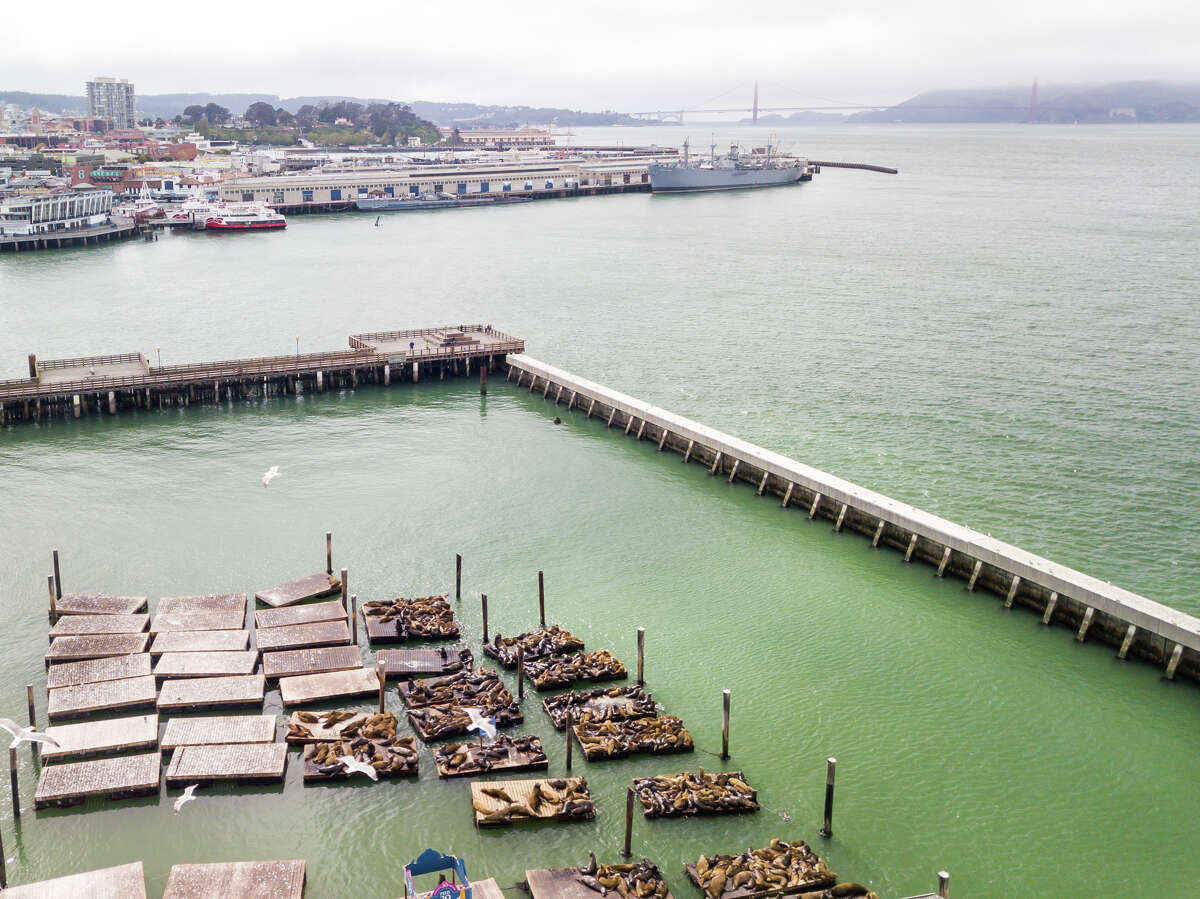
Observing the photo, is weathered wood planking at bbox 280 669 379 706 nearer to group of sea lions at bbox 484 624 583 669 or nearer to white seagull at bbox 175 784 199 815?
group of sea lions at bbox 484 624 583 669

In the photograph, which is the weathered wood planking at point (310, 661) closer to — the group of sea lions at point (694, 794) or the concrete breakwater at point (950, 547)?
the group of sea lions at point (694, 794)

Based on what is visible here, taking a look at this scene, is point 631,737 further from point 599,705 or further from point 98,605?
point 98,605

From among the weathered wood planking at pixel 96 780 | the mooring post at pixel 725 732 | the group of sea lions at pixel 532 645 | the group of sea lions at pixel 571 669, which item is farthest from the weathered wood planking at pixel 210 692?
the mooring post at pixel 725 732

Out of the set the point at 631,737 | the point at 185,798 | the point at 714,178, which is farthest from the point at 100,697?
the point at 714,178

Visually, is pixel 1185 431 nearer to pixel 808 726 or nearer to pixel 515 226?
pixel 808 726

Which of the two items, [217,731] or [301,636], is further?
[301,636]

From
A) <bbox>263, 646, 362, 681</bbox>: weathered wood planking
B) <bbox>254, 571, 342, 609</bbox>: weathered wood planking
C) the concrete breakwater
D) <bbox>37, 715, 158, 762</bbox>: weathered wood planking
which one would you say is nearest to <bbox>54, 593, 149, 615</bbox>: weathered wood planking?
<bbox>254, 571, 342, 609</bbox>: weathered wood planking
